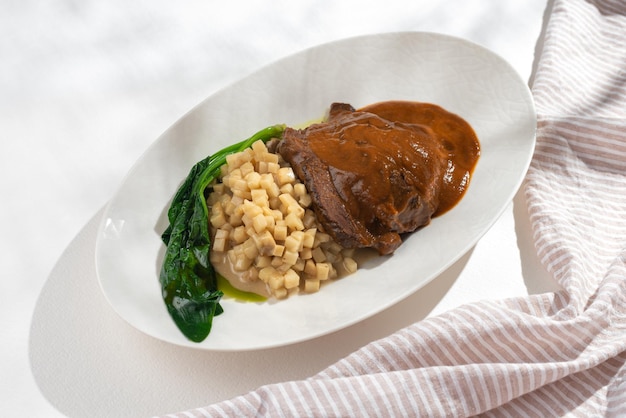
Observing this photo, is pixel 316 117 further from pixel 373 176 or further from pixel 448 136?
pixel 373 176

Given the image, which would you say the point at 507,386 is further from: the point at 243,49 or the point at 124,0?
the point at 124,0

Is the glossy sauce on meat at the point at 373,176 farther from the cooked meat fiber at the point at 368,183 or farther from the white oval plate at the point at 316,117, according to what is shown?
the white oval plate at the point at 316,117

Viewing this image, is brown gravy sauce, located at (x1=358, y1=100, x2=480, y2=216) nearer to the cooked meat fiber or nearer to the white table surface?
the cooked meat fiber

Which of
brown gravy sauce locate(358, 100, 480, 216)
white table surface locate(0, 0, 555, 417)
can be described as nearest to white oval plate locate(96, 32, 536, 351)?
brown gravy sauce locate(358, 100, 480, 216)

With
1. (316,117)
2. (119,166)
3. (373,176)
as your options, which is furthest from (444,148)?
(119,166)

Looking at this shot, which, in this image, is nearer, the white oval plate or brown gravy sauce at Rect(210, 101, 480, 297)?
the white oval plate

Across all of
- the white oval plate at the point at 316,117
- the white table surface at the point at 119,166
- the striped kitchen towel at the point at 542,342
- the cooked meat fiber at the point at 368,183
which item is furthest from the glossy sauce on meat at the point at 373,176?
the striped kitchen towel at the point at 542,342
